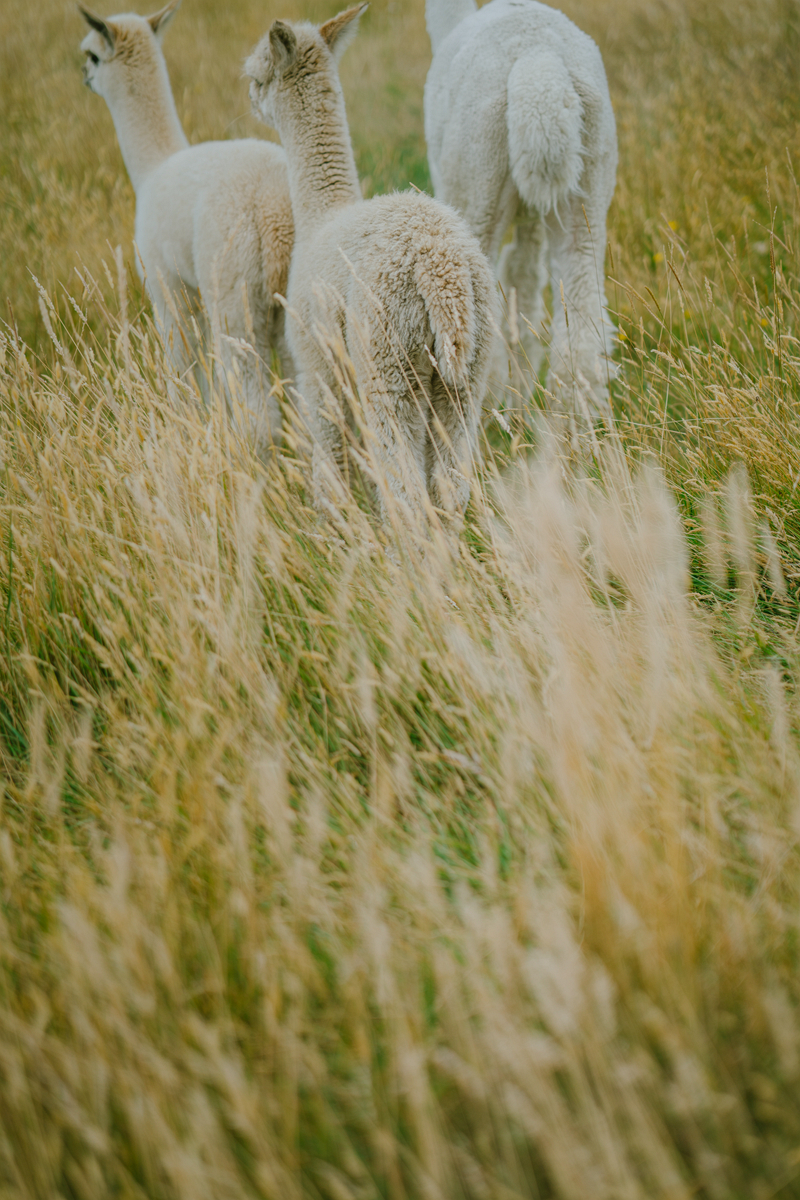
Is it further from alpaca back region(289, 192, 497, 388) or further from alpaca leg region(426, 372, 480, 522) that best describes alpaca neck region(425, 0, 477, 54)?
alpaca leg region(426, 372, 480, 522)

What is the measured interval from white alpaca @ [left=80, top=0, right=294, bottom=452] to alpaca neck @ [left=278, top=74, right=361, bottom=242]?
27 cm

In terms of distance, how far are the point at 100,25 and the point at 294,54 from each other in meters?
1.44

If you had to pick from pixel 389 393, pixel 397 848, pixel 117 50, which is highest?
pixel 117 50

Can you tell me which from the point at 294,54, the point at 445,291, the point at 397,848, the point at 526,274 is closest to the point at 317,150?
the point at 294,54

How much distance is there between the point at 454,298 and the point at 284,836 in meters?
1.81

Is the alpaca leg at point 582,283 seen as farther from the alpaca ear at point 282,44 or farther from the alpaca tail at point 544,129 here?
the alpaca ear at point 282,44

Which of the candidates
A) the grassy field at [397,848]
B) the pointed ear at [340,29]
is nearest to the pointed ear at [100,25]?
the pointed ear at [340,29]

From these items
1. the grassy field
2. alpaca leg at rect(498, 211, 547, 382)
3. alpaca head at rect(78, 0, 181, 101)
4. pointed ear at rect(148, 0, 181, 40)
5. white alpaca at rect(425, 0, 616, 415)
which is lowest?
the grassy field

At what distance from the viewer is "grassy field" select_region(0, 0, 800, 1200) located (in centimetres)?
98

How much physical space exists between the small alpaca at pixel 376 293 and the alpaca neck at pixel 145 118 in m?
1.05

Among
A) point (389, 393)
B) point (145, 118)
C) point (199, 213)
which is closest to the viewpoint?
point (389, 393)

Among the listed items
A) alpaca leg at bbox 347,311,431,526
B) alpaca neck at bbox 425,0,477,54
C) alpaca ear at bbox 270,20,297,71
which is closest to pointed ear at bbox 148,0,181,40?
alpaca neck at bbox 425,0,477,54

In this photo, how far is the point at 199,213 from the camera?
3.33m

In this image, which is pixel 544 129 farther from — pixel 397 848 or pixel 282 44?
pixel 397 848
